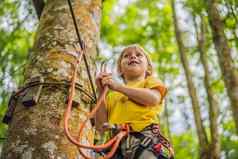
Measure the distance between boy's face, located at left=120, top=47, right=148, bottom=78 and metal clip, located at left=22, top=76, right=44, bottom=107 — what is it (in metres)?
0.51

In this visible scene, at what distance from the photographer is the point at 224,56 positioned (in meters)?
5.59

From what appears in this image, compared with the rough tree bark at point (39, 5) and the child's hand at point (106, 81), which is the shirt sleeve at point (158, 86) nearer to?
the child's hand at point (106, 81)

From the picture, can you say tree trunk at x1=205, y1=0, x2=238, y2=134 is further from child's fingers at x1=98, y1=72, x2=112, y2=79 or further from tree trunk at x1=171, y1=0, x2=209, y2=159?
child's fingers at x1=98, y1=72, x2=112, y2=79

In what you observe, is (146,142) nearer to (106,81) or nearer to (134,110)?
(134,110)

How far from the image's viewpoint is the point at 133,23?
13133mm

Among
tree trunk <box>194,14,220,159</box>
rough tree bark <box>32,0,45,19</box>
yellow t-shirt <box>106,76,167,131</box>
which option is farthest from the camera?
tree trunk <box>194,14,220,159</box>

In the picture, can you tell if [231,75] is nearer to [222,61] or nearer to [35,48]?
[222,61]

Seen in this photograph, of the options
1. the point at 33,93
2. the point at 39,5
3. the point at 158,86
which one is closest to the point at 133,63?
the point at 158,86

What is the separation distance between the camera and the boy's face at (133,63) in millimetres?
2492

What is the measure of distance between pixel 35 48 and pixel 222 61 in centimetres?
324

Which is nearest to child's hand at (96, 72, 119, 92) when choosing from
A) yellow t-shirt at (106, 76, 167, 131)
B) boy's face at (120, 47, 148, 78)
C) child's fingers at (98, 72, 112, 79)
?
child's fingers at (98, 72, 112, 79)

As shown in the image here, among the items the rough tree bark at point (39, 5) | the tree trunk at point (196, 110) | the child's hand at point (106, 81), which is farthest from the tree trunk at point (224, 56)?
the child's hand at point (106, 81)

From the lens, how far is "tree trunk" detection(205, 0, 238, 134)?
5215 mm

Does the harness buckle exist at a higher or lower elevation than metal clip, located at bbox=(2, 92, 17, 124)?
lower
